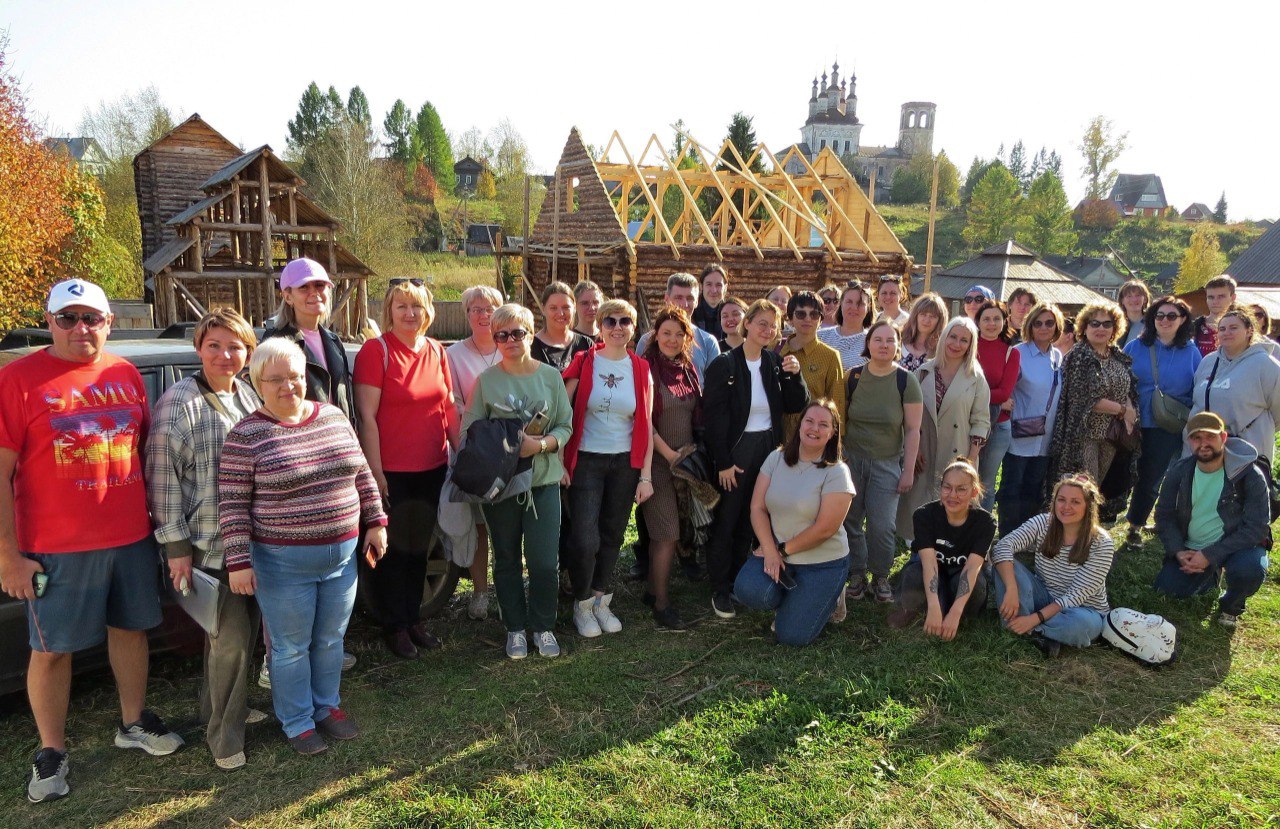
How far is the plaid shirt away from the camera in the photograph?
308 centimetres

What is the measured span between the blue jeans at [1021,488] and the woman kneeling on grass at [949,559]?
1525mm

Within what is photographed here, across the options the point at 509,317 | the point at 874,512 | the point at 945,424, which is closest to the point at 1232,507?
the point at 945,424

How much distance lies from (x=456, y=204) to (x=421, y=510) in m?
65.2

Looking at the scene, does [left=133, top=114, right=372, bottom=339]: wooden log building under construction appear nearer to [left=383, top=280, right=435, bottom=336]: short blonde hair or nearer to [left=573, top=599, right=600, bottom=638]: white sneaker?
[left=383, top=280, right=435, bottom=336]: short blonde hair

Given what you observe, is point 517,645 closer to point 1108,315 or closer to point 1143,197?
point 1108,315

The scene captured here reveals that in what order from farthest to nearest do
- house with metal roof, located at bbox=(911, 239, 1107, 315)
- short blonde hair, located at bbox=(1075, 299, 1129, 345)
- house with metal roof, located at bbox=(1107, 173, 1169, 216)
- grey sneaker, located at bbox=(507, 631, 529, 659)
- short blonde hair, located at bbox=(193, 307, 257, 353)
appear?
house with metal roof, located at bbox=(1107, 173, 1169, 216) → house with metal roof, located at bbox=(911, 239, 1107, 315) → short blonde hair, located at bbox=(1075, 299, 1129, 345) → grey sneaker, located at bbox=(507, 631, 529, 659) → short blonde hair, located at bbox=(193, 307, 257, 353)

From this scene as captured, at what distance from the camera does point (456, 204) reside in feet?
213

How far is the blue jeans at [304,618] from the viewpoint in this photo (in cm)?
313

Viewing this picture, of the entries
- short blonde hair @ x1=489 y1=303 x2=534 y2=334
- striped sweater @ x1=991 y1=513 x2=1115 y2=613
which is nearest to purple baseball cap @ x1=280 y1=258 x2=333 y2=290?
short blonde hair @ x1=489 y1=303 x2=534 y2=334

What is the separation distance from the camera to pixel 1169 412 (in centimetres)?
593

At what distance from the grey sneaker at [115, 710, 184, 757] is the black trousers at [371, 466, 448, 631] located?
1149 mm

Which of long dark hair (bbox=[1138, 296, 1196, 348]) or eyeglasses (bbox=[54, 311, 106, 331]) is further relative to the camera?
long dark hair (bbox=[1138, 296, 1196, 348])

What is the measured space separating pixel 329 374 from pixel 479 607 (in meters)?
1.83

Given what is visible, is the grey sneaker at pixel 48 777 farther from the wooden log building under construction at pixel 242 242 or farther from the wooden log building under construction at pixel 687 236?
the wooden log building under construction at pixel 687 236
